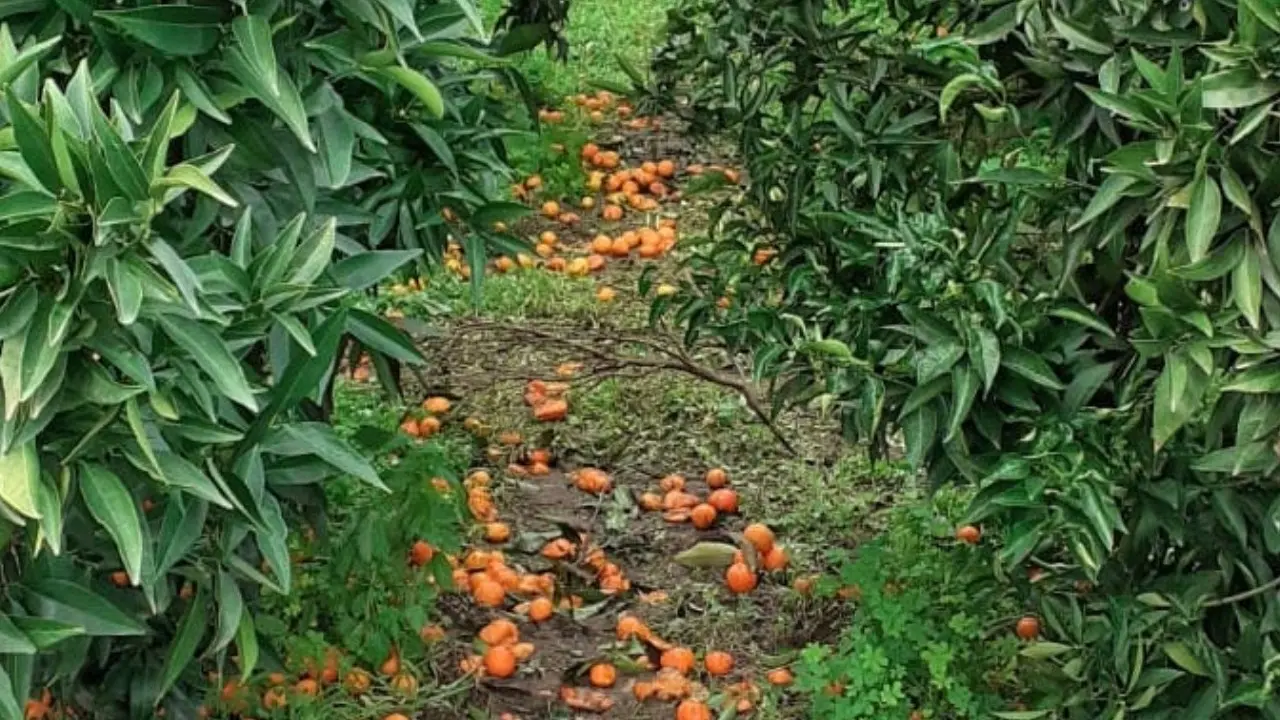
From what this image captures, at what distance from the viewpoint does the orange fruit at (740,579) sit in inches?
157

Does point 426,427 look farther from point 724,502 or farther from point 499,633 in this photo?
point 499,633

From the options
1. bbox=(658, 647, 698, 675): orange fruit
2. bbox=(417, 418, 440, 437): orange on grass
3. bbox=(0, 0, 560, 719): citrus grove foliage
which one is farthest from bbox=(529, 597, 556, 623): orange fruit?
bbox=(0, 0, 560, 719): citrus grove foliage

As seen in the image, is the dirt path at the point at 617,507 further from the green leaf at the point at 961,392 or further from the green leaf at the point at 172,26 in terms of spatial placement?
the green leaf at the point at 172,26

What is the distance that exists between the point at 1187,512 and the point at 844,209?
786 mm

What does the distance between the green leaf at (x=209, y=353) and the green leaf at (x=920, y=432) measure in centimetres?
119

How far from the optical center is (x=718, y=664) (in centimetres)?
369

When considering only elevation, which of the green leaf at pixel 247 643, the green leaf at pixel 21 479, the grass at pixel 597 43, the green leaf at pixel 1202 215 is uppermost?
the green leaf at pixel 21 479

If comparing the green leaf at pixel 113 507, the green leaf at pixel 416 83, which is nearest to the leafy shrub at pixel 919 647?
the green leaf at pixel 416 83

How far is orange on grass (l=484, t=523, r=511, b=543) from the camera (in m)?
4.29

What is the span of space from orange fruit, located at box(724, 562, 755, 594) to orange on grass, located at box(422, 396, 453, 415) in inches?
47.0

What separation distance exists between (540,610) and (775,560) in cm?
59

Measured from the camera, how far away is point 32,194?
165 centimetres

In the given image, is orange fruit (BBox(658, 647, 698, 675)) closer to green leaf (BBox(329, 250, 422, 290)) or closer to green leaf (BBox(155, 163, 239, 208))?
green leaf (BBox(329, 250, 422, 290))

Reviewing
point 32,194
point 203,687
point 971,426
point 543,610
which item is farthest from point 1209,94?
point 543,610
